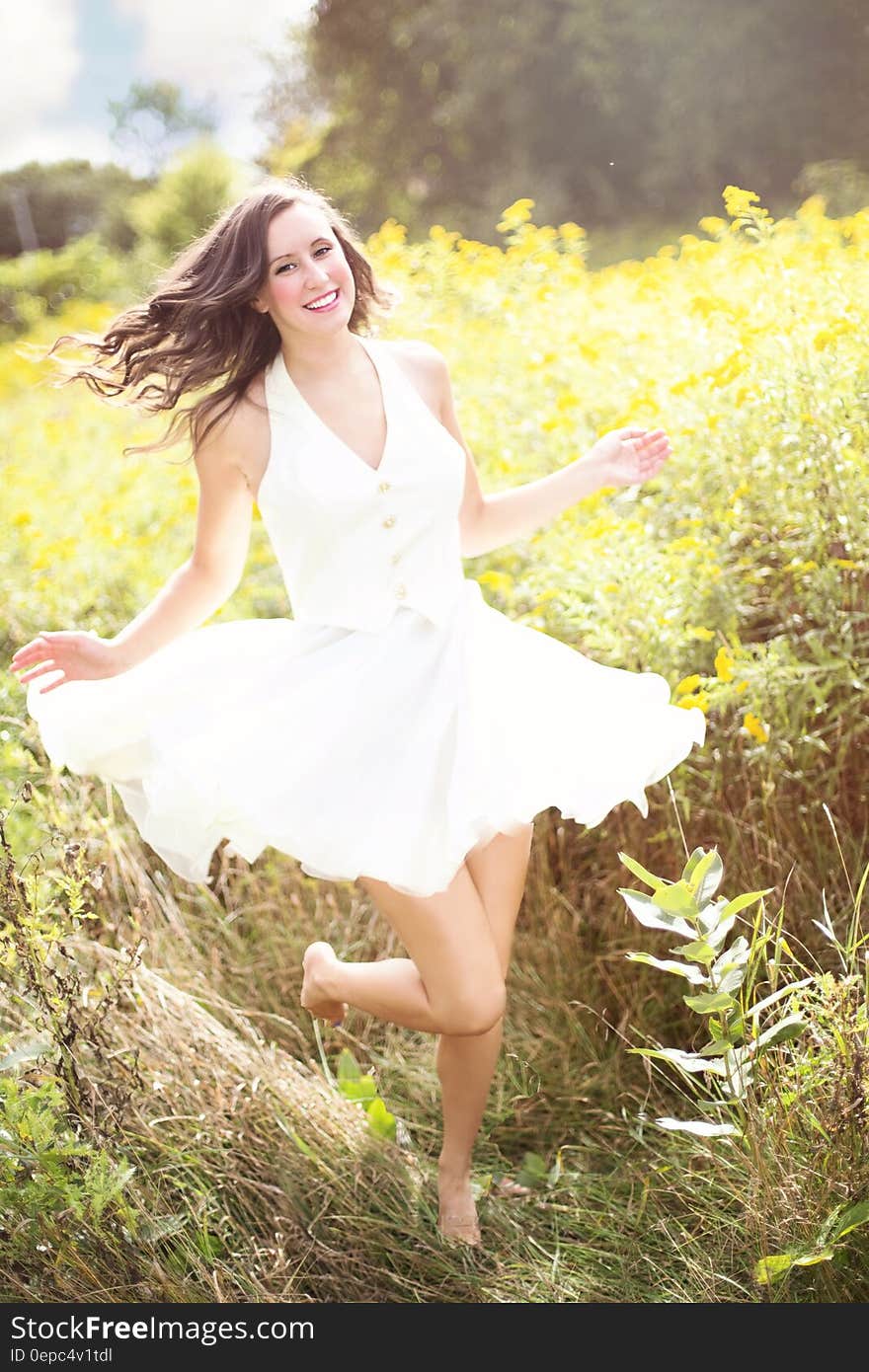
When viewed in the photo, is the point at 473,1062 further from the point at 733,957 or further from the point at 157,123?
the point at 157,123

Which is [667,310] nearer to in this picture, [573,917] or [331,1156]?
[573,917]

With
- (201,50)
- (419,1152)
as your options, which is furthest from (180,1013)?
(201,50)

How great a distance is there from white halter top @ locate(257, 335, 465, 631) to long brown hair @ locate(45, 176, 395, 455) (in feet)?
0.32

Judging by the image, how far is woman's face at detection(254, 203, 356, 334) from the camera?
7.18 ft

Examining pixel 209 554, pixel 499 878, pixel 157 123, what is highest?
pixel 157 123

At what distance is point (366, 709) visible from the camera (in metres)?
2.12

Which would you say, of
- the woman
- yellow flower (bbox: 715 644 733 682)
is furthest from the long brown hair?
yellow flower (bbox: 715 644 733 682)

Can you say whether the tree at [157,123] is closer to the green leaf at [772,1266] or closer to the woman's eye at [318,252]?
the woman's eye at [318,252]

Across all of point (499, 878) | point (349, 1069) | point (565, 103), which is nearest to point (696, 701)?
point (499, 878)

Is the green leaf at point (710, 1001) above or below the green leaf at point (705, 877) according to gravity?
below

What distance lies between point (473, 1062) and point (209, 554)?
104 centimetres

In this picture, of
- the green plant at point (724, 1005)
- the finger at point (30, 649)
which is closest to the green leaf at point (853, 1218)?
the green plant at point (724, 1005)

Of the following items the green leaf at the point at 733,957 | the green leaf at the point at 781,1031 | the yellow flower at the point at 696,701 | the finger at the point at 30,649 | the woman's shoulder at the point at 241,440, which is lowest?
the green leaf at the point at 781,1031

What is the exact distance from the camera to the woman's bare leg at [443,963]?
2.05 m
